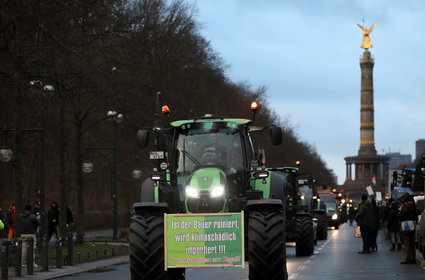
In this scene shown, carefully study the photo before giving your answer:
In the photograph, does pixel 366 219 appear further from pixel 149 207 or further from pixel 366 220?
pixel 149 207

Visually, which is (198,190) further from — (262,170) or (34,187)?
(34,187)

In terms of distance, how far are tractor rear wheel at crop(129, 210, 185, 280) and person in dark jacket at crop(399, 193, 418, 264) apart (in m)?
13.4

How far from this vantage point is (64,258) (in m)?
32.9

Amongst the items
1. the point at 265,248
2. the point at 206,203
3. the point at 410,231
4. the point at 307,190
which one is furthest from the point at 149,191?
the point at 307,190

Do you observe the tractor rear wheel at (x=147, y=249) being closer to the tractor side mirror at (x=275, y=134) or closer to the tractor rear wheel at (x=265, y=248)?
the tractor rear wheel at (x=265, y=248)

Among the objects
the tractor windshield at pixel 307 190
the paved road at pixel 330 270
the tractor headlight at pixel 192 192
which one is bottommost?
the paved road at pixel 330 270

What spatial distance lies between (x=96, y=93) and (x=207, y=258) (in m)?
14.0

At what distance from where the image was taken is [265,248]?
16.8 metres

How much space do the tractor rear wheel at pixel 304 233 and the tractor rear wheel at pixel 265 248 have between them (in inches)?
637

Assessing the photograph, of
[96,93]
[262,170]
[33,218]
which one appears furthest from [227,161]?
[33,218]

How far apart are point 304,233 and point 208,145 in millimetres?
15308

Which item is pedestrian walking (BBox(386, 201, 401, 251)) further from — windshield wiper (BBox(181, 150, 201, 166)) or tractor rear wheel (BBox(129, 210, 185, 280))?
tractor rear wheel (BBox(129, 210, 185, 280))

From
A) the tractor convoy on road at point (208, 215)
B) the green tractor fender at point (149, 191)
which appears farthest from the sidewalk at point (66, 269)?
the tractor convoy on road at point (208, 215)

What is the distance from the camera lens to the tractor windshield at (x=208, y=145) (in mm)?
18453
